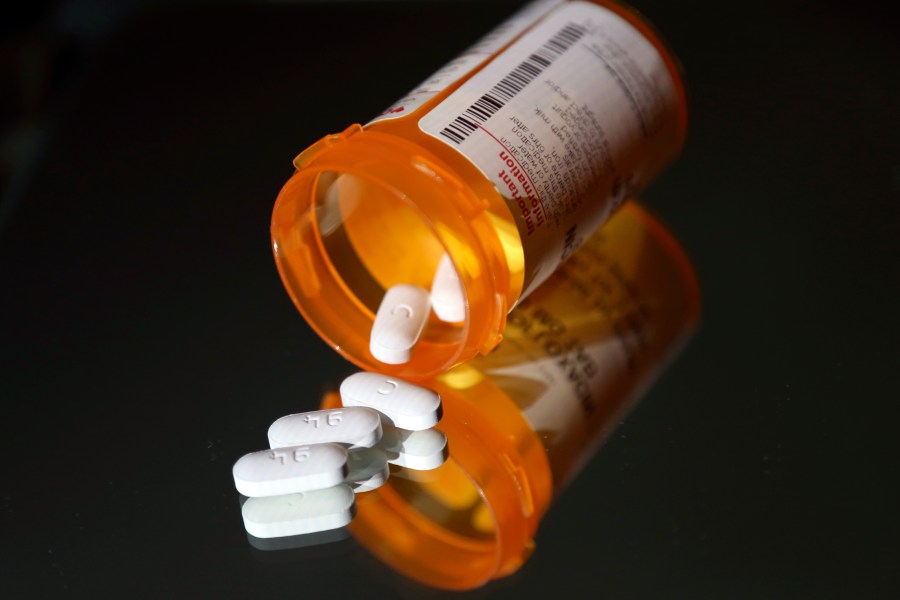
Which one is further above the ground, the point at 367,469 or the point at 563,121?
the point at 563,121

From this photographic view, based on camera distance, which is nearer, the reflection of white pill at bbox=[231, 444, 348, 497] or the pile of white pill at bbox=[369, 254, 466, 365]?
the reflection of white pill at bbox=[231, 444, 348, 497]

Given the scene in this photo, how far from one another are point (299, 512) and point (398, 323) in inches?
7.2

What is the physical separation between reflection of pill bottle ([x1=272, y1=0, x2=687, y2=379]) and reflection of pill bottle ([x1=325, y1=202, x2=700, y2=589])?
6 centimetres

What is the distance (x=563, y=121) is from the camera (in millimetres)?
902

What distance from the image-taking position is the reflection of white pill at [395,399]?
2.78 feet

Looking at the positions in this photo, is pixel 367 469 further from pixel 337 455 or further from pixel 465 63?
pixel 465 63

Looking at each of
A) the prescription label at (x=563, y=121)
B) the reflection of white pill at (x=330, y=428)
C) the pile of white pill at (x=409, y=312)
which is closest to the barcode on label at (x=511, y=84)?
the prescription label at (x=563, y=121)

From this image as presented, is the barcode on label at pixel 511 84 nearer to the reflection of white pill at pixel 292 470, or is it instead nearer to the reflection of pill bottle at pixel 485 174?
the reflection of pill bottle at pixel 485 174

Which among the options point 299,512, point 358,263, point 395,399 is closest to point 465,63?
point 358,263

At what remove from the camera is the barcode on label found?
851 millimetres

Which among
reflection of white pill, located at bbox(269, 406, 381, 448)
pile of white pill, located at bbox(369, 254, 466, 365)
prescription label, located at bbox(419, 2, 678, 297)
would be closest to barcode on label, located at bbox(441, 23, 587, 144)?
prescription label, located at bbox(419, 2, 678, 297)

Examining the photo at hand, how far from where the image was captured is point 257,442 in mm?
891

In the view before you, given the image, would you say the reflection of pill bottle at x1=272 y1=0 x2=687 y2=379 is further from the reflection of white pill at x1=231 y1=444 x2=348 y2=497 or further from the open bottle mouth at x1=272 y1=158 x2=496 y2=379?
the reflection of white pill at x1=231 y1=444 x2=348 y2=497

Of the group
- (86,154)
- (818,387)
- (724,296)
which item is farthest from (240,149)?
(818,387)
